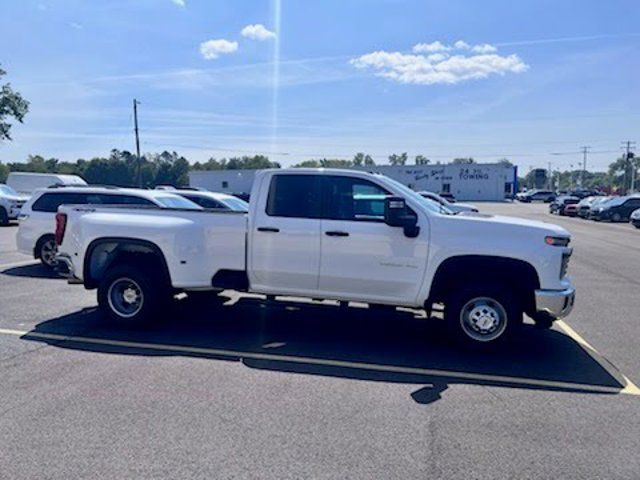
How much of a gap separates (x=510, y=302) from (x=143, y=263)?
4.63 m

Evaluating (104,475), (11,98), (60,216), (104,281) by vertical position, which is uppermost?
(11,98)

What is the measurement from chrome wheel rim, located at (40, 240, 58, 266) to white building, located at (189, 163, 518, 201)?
64.2 metres

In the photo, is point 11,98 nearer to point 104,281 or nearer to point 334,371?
point 104,281

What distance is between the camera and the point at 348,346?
593cm

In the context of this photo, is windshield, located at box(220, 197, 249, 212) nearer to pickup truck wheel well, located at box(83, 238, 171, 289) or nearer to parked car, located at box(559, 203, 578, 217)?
pickup truck wheel well, located at box(83, 238, 171, 289)

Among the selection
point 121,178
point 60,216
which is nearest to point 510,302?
point 60,216

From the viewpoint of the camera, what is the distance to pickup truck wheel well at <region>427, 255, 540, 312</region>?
550 centimetres

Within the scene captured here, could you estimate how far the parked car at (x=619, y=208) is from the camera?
34.2 m

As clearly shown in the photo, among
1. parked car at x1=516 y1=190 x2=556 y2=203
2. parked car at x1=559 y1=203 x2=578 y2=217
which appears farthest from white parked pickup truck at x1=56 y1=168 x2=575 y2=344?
parked car at x1=516 y1=190 x2=556 y2=203

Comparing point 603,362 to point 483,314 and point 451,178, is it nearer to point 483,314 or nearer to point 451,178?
point 483,314

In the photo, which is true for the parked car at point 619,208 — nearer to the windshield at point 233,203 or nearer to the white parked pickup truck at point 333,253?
the windshield at point 233,203

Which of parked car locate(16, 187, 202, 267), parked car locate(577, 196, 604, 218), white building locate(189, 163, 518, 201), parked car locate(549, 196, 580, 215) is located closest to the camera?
parked car locate(16, 187, 202, 267)

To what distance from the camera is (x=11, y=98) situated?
154 ft

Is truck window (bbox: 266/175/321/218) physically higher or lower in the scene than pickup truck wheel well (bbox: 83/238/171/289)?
higher
